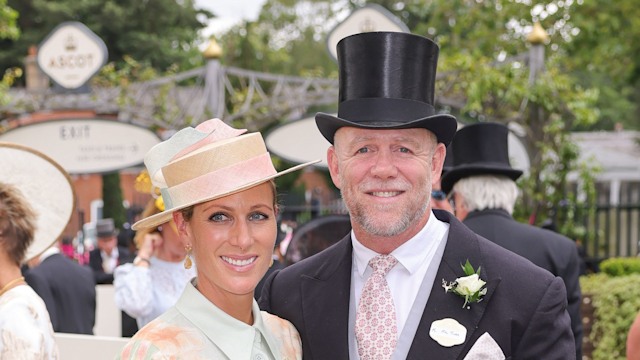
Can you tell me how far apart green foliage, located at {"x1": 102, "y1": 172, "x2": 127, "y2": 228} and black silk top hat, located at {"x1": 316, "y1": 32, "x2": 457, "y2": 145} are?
798 inches

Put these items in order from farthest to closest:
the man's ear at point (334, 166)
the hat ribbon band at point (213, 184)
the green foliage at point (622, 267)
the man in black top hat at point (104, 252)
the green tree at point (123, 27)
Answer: the green tree at point (123, 27) → the man in black top hat at point (104, 252) → the green foliage at point (622, 267) → the man's ear at point (334, 166) → the hat ribbon band at point (213, 184)

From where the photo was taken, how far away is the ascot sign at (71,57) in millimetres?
8383

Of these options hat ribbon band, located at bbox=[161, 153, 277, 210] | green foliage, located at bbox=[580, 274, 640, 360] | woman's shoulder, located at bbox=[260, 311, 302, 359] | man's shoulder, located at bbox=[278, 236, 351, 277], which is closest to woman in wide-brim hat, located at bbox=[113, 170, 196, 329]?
man's shoulder, located at bbox=[278, 236, 351, 277]

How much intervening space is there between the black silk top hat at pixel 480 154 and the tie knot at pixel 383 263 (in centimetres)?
169

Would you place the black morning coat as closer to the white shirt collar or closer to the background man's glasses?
the white shirt collar

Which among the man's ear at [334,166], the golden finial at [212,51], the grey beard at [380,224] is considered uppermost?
the golden finial at [212,51]

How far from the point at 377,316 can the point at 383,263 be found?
0.58 feet

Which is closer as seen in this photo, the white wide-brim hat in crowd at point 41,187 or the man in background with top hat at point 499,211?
the white wide-brim hat in crowd at point 41,187

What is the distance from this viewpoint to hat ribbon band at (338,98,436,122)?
8.00ft

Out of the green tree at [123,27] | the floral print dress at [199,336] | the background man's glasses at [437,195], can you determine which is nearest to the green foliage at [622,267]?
the background man's glasses at [437,195]

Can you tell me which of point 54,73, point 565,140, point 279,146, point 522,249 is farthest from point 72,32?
point 522,249

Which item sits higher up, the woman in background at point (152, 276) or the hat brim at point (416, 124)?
the hat brim at point (416, 124)

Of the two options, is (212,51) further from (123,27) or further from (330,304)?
(123,27)

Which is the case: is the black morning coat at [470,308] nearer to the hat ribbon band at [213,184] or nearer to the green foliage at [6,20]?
the hat ribbon band at [213,184]
